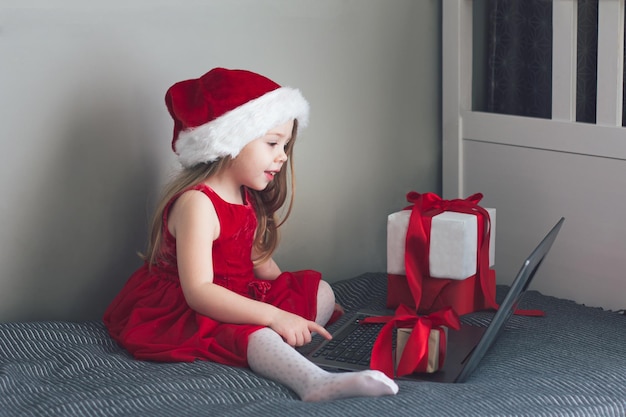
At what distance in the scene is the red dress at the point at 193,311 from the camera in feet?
4.51

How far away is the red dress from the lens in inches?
54.2

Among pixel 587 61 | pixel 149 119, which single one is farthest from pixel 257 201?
pixel 587 61

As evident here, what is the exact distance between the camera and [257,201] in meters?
1.63

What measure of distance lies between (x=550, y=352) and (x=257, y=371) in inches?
19.6

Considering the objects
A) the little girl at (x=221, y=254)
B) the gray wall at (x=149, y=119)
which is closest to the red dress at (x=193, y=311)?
the little girl at (x=221, y=254)

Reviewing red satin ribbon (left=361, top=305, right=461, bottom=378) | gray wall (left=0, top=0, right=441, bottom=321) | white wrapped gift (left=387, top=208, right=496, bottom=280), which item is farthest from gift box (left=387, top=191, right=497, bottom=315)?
gray wall (left=0, top=0, right=441, bottom=321)

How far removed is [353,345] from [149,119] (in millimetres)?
610

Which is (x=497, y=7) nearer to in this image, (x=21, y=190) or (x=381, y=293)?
(x=381, y=293)

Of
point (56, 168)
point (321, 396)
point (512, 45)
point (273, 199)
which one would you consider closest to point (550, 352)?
point (321, 396)

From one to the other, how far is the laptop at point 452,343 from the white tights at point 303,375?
0.09 meters

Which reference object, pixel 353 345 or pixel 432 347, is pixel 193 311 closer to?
pixel 353 345

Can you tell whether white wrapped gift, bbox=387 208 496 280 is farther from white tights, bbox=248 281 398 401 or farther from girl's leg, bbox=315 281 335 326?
white tights, bbox=248 281 398 401

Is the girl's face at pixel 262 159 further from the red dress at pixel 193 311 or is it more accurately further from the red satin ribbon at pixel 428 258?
the red satin ribbon at pixel 428 258

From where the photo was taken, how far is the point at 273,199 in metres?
1.64
